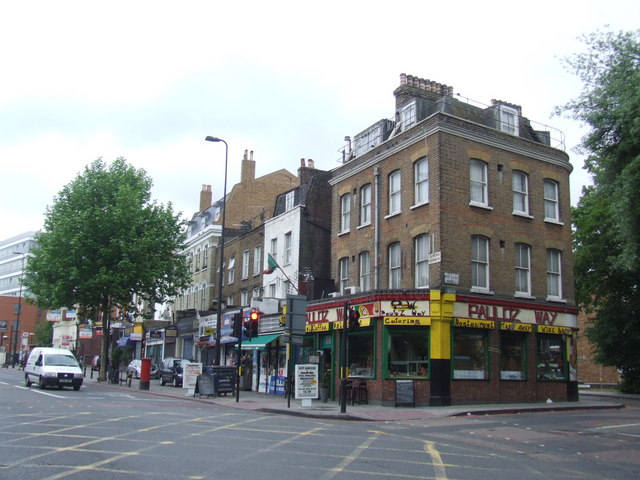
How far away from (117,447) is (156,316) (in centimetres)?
5045

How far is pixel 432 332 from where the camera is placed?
2322 cm

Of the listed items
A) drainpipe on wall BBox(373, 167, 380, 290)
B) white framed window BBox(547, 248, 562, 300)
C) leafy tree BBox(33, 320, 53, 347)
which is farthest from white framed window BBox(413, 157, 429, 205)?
leafy tree BBox(33, 320, 53, 347)

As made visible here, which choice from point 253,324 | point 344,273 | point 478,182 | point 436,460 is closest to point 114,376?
point 344,273

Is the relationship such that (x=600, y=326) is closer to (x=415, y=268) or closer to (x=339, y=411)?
(x=415, y=268)

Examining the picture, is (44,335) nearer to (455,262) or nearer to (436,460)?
(455,262)

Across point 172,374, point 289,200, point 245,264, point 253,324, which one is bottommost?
point 172,374

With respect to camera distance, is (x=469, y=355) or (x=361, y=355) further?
(x=361, y=355)

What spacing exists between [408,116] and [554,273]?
9298mm

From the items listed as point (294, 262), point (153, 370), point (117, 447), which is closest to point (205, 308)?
point (153, 370)

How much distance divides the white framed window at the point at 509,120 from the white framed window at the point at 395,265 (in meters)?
7.13

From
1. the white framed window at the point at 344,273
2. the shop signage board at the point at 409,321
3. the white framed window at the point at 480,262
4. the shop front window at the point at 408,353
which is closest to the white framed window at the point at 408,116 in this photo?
the white framed window at the point at 480,262

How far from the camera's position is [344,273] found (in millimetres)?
29641

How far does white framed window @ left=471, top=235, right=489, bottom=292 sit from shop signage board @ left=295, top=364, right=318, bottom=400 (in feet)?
24.0

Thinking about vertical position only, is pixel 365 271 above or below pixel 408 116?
below
